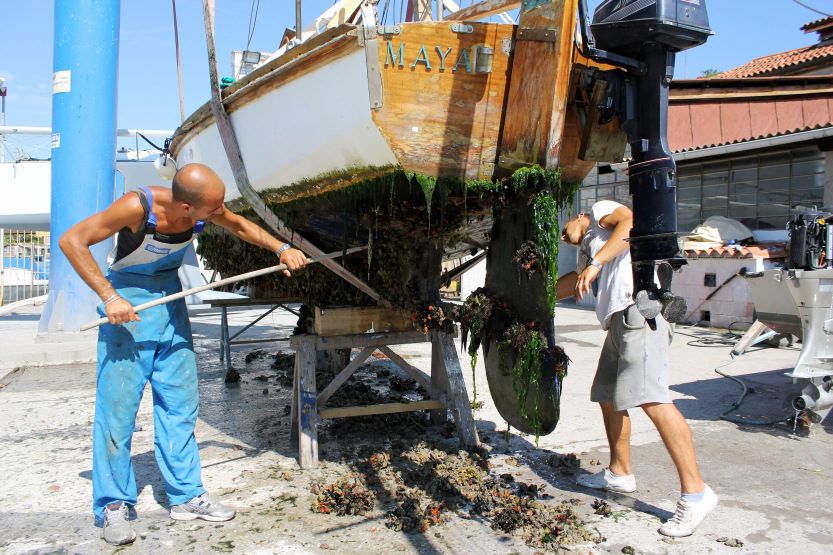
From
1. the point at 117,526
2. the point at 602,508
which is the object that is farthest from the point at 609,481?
the point at 117,526

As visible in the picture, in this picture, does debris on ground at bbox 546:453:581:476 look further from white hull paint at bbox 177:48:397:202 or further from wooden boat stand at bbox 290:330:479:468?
→ white hull paint at bbox 177:48:397:202

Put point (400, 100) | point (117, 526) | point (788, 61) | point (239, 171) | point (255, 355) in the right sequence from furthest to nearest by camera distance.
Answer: point (788, 61) < point (255, 355) < point (239, 171) < point (400, 100) < point (117, 526)

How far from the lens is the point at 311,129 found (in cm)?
326

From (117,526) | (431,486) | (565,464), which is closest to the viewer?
(117,526)

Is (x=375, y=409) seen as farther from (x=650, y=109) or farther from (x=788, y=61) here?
(x=788, y=61)

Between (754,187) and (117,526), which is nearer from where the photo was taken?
(117,526)

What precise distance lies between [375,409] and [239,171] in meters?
1.73

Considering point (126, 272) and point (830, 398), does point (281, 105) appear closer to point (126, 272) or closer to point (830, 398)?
point (126, 272)

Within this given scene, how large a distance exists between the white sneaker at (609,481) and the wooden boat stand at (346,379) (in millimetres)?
790

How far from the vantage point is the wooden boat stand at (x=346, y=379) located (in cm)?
380

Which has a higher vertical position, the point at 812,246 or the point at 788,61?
the point at 788,61

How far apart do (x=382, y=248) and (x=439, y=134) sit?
3.16ft

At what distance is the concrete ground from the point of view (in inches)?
110

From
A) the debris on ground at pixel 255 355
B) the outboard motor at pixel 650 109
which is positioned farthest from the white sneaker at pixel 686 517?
the debris on ground at pixel 255 355
